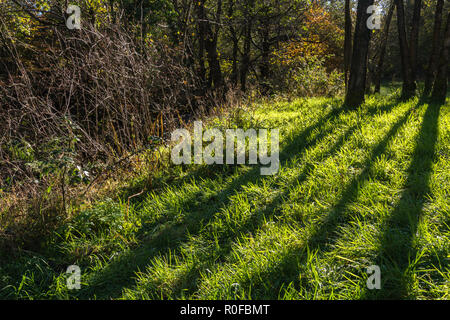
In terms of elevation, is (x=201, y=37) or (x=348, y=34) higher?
(x=201, y=37)

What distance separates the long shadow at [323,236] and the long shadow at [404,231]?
360 mm

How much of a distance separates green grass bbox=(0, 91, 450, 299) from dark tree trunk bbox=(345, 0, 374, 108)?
236 centimetres

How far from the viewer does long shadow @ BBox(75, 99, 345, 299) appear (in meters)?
2.07

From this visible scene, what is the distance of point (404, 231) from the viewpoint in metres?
2.10

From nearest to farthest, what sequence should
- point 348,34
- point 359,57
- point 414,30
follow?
point 359,57 < point 414,30 < point 348,34

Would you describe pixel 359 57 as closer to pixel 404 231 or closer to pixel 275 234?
pixel 404 231

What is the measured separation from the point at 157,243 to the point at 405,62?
8.63 metres

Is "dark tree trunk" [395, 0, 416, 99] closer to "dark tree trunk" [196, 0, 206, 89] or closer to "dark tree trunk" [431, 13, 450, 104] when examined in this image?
"dark tree trunk" [431, 13, 450, 104]

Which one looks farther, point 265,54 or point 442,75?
point 265,54

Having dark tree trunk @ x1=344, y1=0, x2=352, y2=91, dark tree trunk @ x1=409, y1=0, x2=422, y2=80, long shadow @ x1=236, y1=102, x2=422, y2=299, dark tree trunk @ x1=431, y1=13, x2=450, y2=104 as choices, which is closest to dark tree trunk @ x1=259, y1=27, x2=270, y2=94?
dark tree trunk @ x1=344, y1=0, x2=352, y2=91

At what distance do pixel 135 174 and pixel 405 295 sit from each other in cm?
344

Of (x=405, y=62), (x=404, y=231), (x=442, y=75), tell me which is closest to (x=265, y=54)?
(x=405, y=62)

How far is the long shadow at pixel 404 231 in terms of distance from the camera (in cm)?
165
